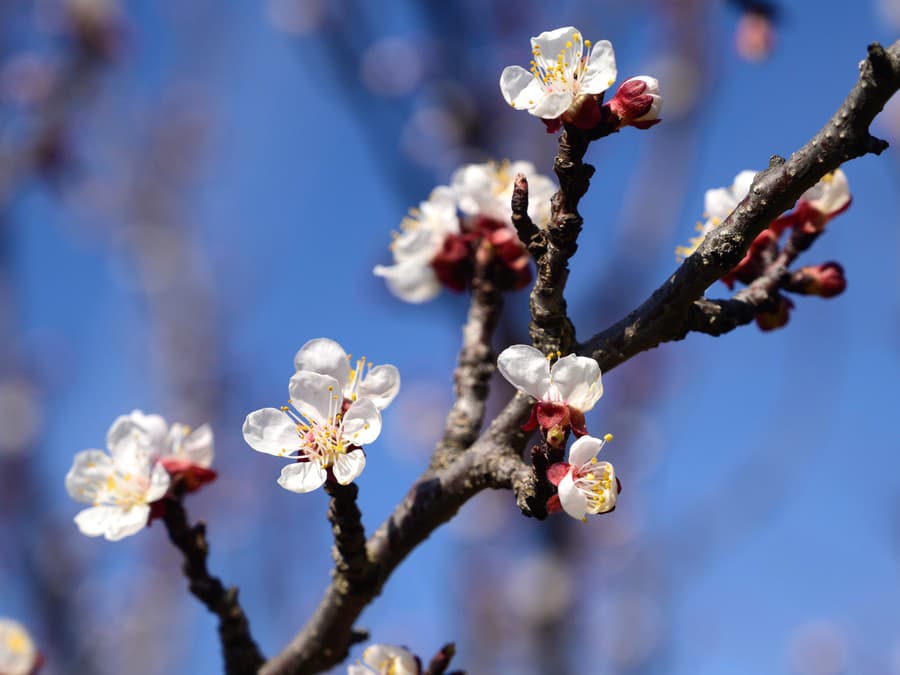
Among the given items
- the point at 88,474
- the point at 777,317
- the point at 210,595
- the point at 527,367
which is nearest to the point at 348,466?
the point at 527,367

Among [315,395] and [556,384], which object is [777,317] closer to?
[556,384]

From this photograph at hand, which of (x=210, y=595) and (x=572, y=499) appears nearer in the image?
(x=572, y=499)

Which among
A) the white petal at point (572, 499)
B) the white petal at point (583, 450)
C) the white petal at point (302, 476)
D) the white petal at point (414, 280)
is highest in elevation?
the white petal at point (414, 280)

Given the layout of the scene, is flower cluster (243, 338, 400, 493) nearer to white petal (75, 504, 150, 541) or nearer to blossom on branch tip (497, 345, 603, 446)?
blossom on branch tip (497, 345, 603, 446)

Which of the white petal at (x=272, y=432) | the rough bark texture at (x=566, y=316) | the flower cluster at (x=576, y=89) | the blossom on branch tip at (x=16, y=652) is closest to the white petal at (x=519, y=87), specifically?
the flower cluster at (x=576, y=89)

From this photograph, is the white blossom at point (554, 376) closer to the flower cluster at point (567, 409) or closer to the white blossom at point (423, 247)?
the flower cluster at point (567, 409)

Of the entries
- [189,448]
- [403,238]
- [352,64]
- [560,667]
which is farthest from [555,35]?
[352,64]

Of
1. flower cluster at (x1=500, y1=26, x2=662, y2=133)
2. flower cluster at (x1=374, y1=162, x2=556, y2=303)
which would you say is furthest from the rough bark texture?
flower cluster at (x1=374, y1=162, x2=556, y2=303)
